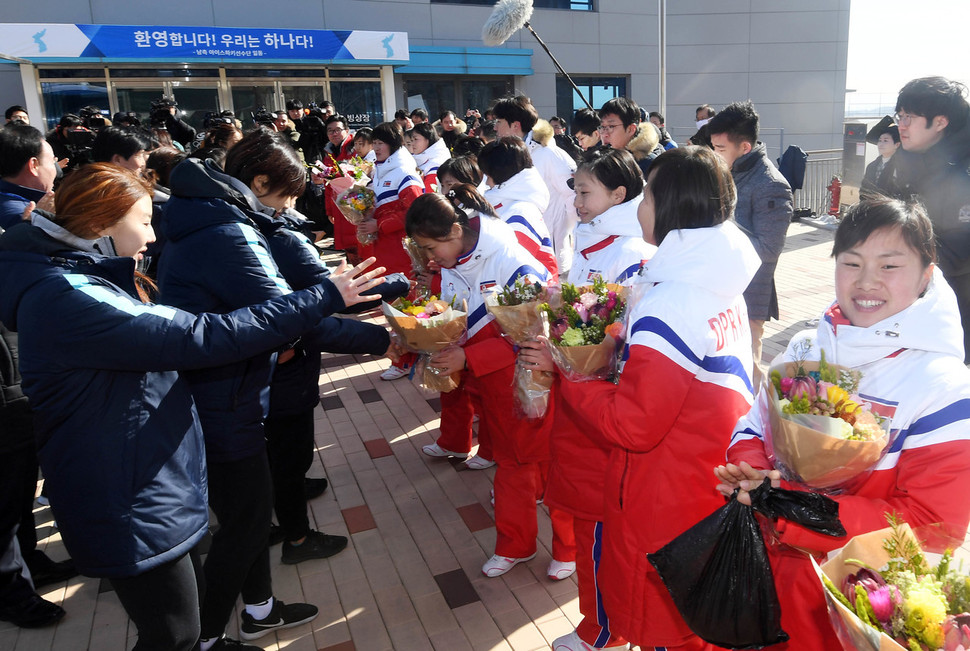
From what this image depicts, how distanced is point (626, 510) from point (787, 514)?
2.27ft

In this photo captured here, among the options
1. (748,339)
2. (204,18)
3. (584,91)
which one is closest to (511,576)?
(748,339)

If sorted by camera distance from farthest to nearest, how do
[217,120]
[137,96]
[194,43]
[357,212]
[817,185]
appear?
[137,96]
[194,43]
[817,185]
[217,120]
[357,212]

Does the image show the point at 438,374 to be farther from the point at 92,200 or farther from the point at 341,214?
the point at 341,214

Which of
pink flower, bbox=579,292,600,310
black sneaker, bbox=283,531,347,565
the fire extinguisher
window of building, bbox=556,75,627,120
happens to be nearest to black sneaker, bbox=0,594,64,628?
black sneaker, bbox=283,531,347,565

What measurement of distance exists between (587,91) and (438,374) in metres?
20.9

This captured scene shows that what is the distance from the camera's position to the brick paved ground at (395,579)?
305cm

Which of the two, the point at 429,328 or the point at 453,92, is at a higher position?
the point at 453,92

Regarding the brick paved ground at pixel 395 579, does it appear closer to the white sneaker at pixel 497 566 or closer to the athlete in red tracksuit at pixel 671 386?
the white sneaker at pixel 497 566

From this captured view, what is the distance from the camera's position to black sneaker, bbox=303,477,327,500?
425 cm

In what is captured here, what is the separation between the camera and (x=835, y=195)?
38.9 feet

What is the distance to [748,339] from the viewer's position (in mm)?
2268

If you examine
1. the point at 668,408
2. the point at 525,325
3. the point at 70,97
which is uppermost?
the point at 70,97

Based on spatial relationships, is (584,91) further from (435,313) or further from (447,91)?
(435,313)

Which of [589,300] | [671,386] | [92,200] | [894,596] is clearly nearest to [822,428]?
[894,596]
